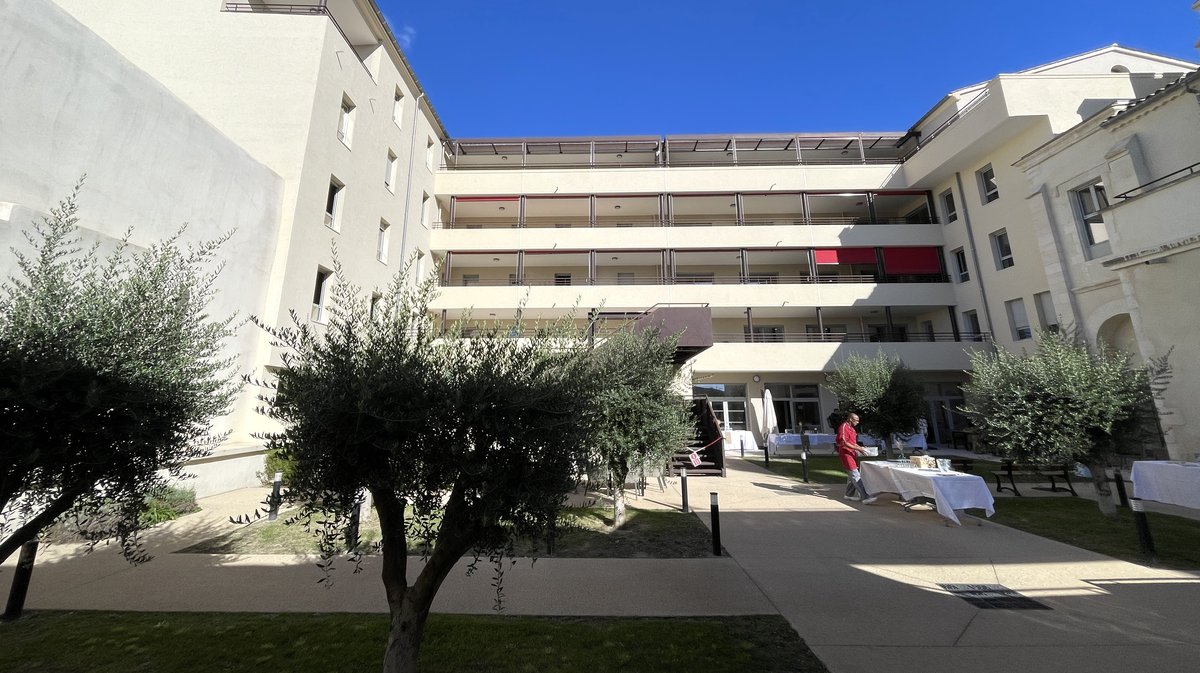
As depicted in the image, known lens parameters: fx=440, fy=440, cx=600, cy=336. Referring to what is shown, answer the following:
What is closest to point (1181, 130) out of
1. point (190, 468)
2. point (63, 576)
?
point (63, 576)

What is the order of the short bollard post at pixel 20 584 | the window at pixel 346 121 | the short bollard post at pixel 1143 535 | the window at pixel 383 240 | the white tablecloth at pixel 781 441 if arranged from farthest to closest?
the white tablecloth at pixel 781 441
the window at pixel 383 240
the window at pixel 346 121
the short bollard post at pixel 1143 535
the short bollard post at pixel 20 584

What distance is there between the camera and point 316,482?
→ 2863 millimetres

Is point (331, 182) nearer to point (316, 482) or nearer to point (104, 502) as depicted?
point (104, 502)

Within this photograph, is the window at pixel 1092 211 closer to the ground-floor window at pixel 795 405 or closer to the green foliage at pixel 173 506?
the ground-floor window at pixel 795 405

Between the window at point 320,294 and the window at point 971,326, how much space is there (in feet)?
85.3

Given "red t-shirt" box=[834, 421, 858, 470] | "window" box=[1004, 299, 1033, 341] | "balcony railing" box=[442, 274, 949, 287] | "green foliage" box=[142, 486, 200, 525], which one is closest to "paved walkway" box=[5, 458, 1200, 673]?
"green foliage" box=[142, 486, 200, 525]

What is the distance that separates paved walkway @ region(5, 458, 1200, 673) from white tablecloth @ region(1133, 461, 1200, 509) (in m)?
1.86

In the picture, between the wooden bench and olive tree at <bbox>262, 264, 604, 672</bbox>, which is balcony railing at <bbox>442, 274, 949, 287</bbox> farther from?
olive tree at <bbox>262, 264, 604, 672</bbox>

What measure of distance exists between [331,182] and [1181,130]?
23726mm

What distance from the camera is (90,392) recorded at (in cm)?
321

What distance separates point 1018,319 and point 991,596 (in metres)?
18.5

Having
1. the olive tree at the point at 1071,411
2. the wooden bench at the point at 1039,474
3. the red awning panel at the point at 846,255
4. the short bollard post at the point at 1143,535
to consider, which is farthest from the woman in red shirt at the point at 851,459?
the red awning panel at the point at 846,255

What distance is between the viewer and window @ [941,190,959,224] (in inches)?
843

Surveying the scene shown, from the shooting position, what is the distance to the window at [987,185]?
19031mm
